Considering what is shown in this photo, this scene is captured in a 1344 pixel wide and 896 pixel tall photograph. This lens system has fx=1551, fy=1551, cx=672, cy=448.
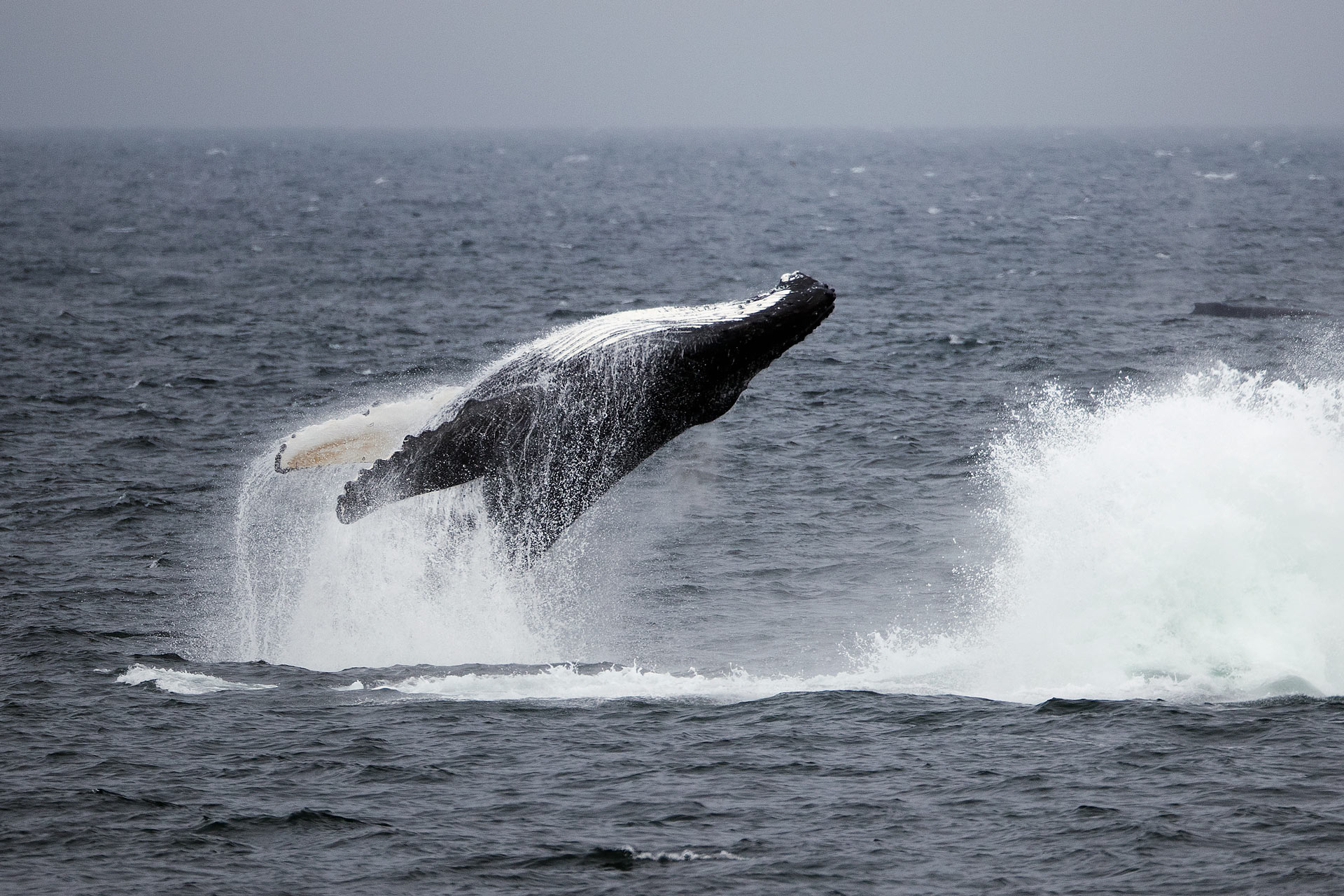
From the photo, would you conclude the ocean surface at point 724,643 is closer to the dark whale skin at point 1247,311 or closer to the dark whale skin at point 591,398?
the dark whale skin at point 591,398

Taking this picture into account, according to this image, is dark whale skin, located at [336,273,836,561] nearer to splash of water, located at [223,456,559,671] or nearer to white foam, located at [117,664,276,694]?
splash of water, located at [223,456,559,671]

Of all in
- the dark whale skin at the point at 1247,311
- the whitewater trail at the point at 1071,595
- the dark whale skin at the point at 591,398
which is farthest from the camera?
the dark whale skin at the point at 1247,311

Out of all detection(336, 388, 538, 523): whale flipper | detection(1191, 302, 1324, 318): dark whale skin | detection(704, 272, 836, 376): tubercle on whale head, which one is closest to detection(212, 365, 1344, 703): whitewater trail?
detection(336, 388, 538, 523): whale flipper

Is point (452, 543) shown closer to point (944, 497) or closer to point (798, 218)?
point (944, 497)

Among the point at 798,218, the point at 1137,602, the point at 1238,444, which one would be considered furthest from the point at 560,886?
the point at 798,218

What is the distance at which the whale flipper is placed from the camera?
16.0 m

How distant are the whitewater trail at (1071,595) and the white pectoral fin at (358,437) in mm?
1321

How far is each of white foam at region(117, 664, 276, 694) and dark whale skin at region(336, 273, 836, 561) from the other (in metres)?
3.13

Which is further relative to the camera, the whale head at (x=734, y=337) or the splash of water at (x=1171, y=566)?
the splash of water at (x=1171, y=566)

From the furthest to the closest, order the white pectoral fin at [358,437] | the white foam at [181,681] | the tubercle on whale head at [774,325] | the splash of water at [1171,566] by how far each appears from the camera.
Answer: the splash of water at [1171,566]
the white foam at [181,681]
the white pectoral fin at [358,437]
the tubercle on whale head at [774,325]

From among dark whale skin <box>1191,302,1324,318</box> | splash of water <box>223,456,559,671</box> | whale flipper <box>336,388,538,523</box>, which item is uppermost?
dark whale skin <box>1191,302,1324,318</box>

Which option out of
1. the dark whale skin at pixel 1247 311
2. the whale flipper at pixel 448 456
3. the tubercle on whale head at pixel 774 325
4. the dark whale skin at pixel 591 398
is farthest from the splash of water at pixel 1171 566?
the dark whale skin at pixel 1247 311

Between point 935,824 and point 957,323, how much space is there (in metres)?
33.6

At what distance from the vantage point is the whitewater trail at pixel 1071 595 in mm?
18266
